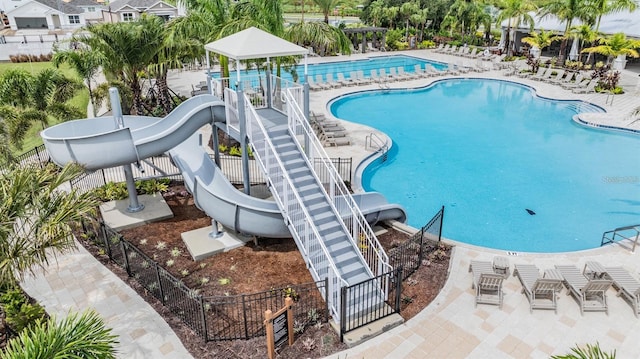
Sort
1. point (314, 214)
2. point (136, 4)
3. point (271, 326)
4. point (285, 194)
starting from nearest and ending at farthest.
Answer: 1. point (271, 326)
2. point (285, 194)
3. point (314, 214)
4. point (136, 4)

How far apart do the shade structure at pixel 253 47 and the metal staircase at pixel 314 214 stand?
1.17m

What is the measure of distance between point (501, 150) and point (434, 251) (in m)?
12.3

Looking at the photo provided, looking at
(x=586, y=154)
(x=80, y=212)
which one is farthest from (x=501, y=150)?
(x=80, y=212)

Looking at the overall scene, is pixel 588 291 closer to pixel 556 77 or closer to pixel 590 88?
pixel 590 88

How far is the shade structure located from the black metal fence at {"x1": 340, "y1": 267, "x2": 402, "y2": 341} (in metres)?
6.85

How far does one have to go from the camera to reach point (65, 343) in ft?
19.8

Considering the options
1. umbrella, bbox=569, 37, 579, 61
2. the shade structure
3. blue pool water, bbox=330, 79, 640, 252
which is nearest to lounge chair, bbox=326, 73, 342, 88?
blue pool water, bbox=330, 79, 640, 252

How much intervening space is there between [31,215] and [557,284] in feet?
37.2

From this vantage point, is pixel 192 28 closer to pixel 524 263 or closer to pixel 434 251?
pixel 434 251

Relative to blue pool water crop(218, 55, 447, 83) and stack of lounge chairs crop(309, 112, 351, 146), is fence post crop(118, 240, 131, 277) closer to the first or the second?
stack of lounge chairs crop(309, 112, 351, 146)

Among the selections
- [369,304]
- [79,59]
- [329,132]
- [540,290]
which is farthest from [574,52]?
[79,59]

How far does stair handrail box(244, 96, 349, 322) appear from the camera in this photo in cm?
995

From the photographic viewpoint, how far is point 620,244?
43.6 ft

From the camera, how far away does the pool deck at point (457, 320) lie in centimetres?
929
